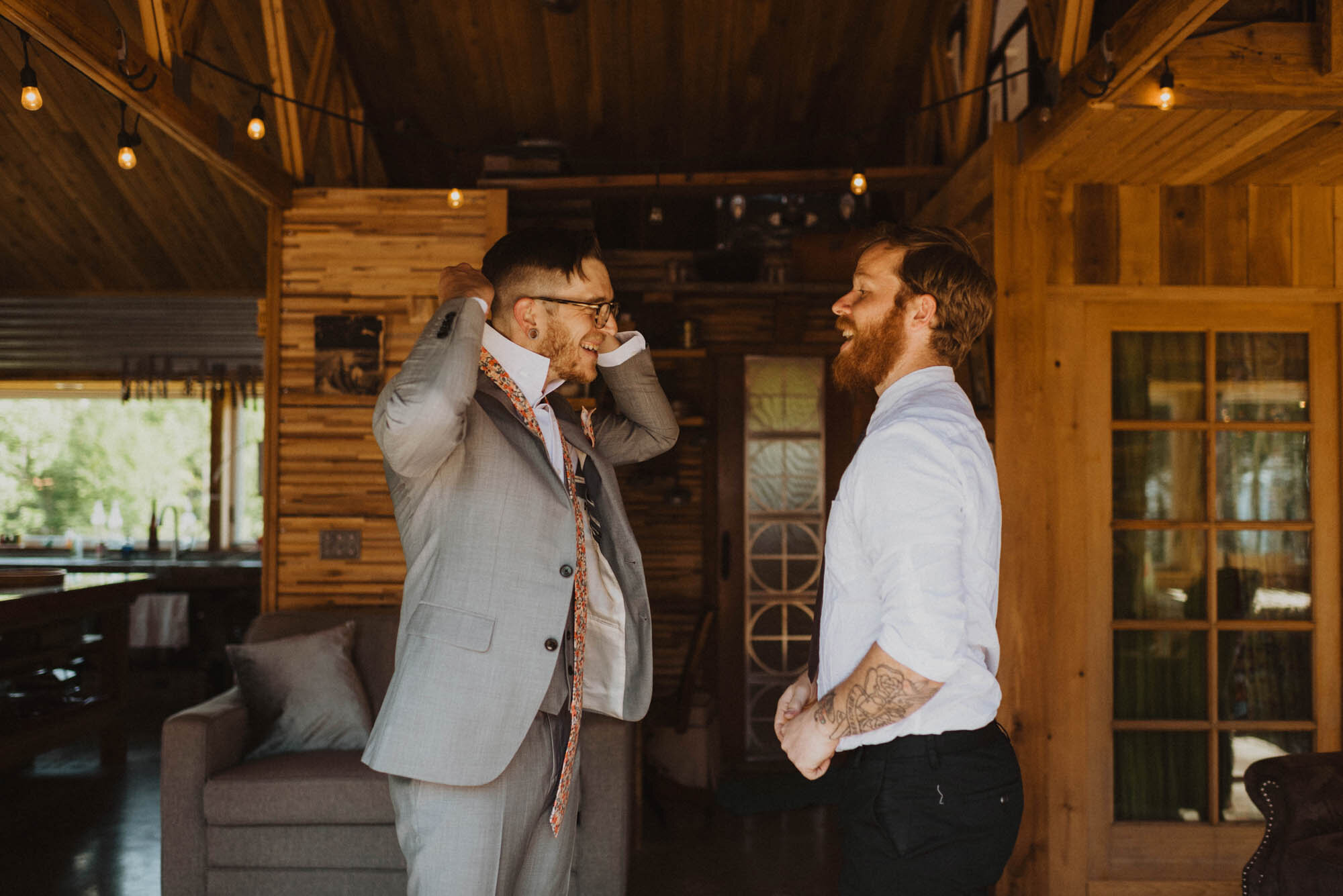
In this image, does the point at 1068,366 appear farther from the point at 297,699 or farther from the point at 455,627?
the point at 297,699

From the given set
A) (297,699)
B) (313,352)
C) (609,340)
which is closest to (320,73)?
(313,352)

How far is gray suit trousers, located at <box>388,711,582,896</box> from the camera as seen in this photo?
5.60ft

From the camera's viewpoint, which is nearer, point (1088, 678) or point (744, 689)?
point (1088, 678)

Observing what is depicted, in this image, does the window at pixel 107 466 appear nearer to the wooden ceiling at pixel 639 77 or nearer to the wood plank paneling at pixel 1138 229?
the wooden ceiling at pixel 639 77

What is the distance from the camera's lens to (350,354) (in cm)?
440

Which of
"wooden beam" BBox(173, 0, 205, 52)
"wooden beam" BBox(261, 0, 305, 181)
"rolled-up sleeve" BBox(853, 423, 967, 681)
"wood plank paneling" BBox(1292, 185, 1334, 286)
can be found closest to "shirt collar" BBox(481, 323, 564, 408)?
"rolled-up sleeve" BBox(853, 423, 967, 681)

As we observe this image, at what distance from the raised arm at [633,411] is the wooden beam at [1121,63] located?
5.25 feet

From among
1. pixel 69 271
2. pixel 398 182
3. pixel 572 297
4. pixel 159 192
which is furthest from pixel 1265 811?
pixel 69 271

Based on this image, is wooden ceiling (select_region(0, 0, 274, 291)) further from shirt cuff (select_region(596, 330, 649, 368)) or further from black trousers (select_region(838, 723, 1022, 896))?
black trousers (select_region(838, 723, 1022, 896))

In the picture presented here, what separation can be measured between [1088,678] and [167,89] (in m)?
3.91

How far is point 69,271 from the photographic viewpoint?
7598 mm

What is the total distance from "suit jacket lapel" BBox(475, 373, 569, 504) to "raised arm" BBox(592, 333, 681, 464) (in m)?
0.36

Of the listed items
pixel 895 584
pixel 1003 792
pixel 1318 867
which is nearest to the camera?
pixel 895 584

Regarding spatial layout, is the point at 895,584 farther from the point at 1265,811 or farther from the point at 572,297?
the point at 1265,811
